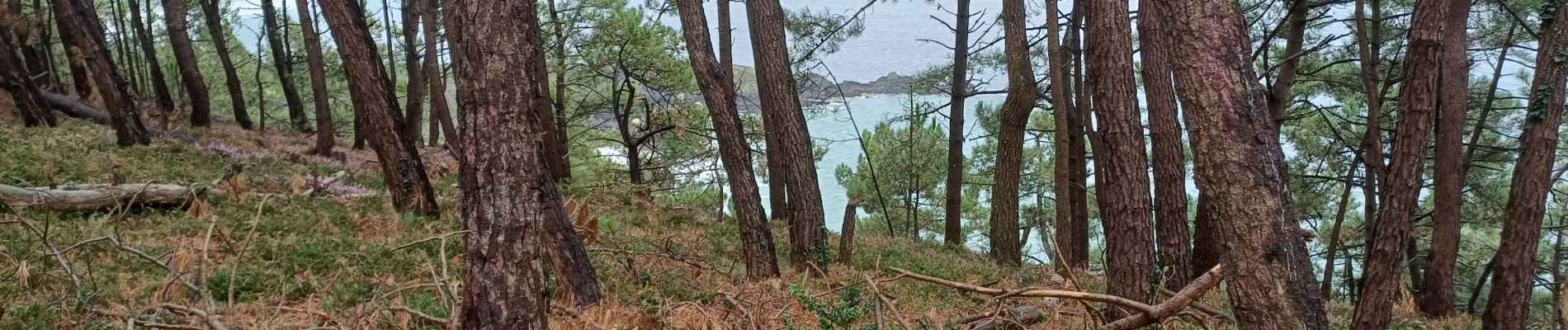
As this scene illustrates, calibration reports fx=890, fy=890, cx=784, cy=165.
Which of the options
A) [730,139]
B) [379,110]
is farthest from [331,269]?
[730,139]

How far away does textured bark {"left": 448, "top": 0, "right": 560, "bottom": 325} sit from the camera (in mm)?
3574

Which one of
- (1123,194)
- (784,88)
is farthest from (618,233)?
(1123,194)

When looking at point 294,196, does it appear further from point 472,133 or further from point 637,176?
point 637,176

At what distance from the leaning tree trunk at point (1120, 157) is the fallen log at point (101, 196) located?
6.90 metres

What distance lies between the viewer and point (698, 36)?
21.6 feet

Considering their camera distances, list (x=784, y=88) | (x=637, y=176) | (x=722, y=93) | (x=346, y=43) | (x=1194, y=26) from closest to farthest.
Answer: (x=1194, y=26)
(x=722, y=93)
(x=346, y=43)
(x=784, y=88)
(x=637, y=176)

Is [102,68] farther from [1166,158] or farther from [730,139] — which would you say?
[1166,158]

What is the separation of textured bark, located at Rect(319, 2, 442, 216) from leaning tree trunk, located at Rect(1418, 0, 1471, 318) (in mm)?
7720

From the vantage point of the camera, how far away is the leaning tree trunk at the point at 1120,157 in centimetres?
582

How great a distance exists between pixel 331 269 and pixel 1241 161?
5.29 meters

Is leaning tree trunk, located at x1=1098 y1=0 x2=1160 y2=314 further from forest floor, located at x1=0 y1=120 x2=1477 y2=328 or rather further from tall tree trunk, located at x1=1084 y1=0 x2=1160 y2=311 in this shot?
forest floor, located at x1=0 y1=120 x2=1477 y2=328

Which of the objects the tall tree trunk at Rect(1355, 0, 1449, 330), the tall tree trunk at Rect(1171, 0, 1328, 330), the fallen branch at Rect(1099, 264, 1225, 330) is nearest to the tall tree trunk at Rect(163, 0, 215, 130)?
the fallen branch at Rect(1099, 264, 1225, 330)

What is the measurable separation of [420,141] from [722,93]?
567 inches

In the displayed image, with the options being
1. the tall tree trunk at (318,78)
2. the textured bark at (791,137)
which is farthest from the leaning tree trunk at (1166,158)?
the tall tree trunk at (318,78)
